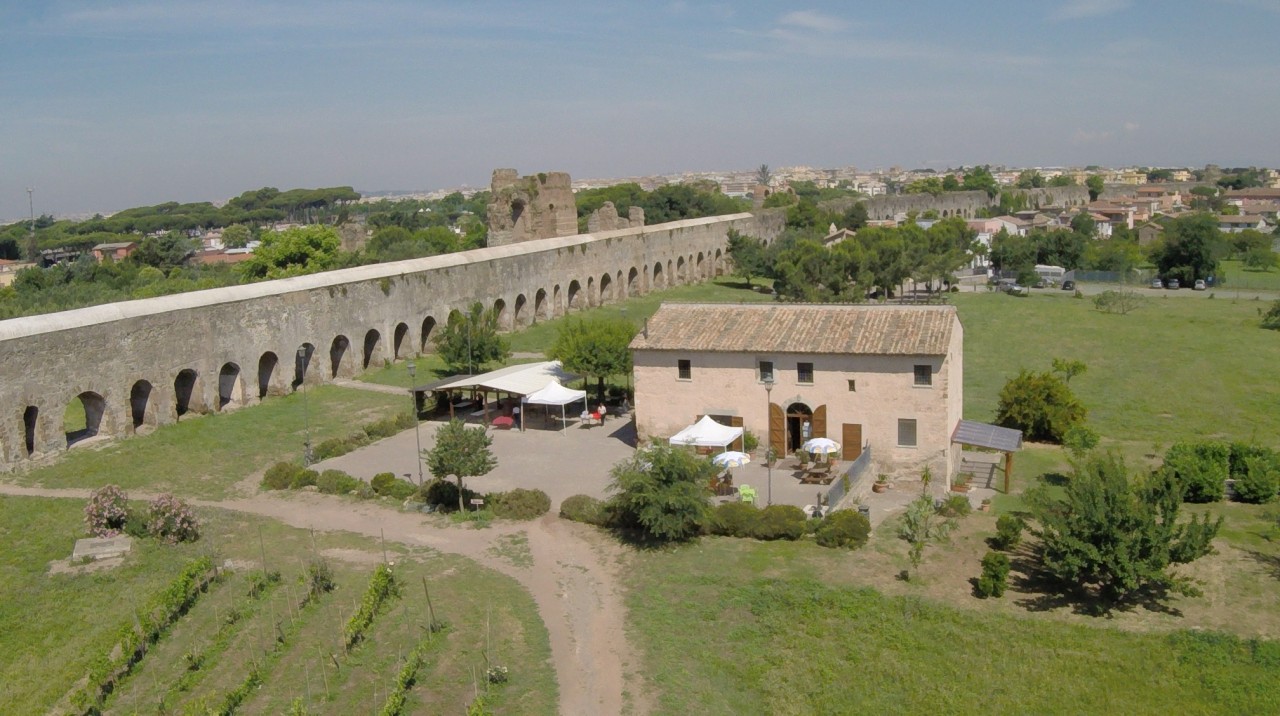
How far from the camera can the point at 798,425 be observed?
2541 centimetres

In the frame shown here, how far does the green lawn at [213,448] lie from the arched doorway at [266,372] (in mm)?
779

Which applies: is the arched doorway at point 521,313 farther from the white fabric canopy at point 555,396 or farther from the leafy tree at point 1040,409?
the leafy tree at point 1040,409

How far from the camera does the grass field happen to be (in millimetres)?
14391

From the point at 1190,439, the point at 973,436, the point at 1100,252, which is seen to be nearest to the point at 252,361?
the point at 973,436

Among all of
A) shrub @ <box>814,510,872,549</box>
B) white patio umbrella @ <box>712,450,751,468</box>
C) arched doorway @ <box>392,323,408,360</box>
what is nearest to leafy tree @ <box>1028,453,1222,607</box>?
shrub @ <box>814,510,872,549</box>

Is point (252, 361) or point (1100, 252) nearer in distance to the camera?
point (252, 361)

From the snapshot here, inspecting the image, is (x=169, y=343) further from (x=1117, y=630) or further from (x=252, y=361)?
(x=1117, y=630)

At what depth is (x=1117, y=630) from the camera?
16.8 meters

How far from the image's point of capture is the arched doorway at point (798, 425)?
25.1m

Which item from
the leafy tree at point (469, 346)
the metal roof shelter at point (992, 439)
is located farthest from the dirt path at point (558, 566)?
the leafy tree at point (469, 346)

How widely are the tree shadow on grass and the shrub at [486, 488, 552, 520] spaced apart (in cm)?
931

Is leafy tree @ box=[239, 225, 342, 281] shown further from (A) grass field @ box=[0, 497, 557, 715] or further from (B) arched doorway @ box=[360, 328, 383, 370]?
(A) grass field @ box=[0, 497, 557, 715]

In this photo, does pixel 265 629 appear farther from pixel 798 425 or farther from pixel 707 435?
pixel 798 425

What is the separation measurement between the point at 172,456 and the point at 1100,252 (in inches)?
2581
